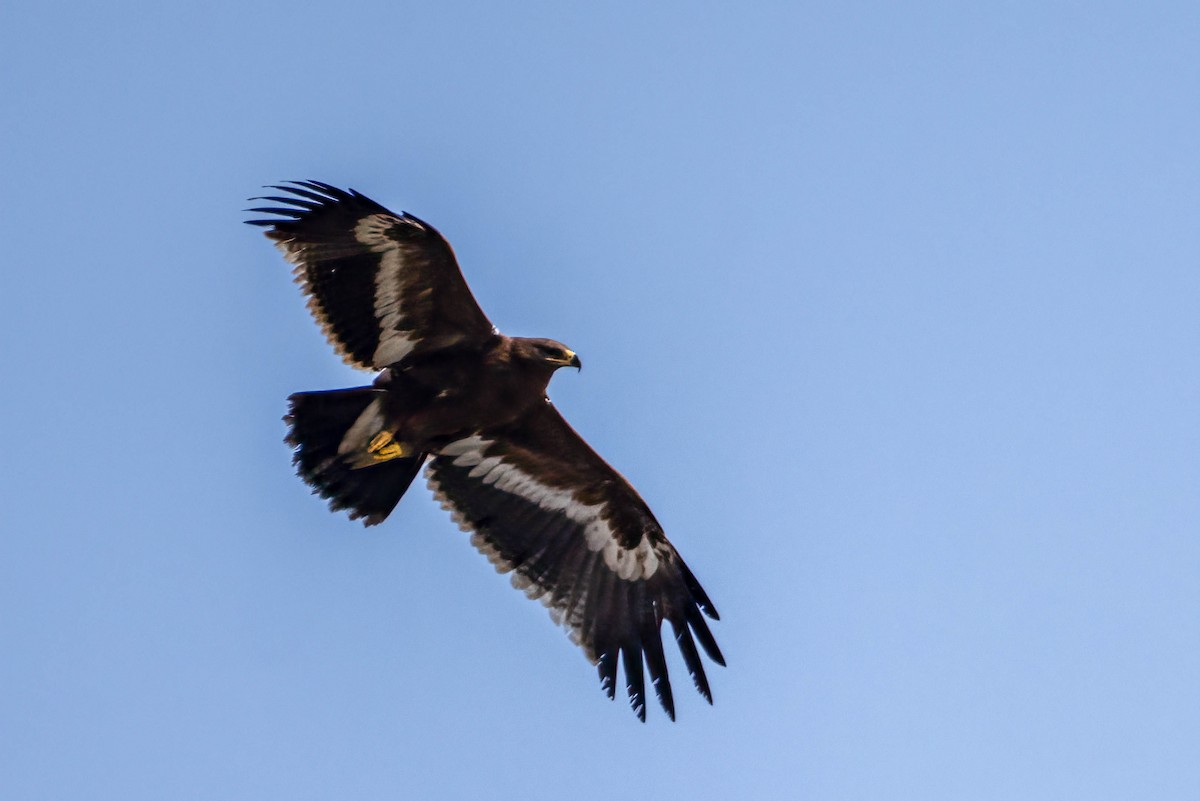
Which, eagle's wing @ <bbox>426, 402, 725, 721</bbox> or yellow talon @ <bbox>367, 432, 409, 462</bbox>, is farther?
eagle's wing @ <bbox>426, 402, 725, 721</bbox>

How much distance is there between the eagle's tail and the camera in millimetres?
11656

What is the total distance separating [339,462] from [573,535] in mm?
1964

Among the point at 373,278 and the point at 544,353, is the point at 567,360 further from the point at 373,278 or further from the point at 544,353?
the point at 373,278

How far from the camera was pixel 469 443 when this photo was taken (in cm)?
1262

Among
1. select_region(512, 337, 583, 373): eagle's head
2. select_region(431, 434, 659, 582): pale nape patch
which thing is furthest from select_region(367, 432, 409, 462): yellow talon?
select_region(512, 337, 583, 373): eagle's head

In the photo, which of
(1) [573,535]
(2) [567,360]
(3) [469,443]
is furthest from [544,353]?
(1) [573,535]

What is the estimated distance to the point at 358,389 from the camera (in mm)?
11719

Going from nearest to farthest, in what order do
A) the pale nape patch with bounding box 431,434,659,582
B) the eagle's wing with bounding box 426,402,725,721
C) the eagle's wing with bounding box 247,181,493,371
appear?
1. the eagle's wing with bounding box 247,181,493,371
2. the eagle's wing with bounding box 426,402,725,721
3. the pale nape patch with bounding box 431,434,659,582

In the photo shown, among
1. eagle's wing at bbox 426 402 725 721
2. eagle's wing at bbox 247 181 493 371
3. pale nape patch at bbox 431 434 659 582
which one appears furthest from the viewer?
pale nape patch at bbox 431 434 659 582

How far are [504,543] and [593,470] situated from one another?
0.86 m

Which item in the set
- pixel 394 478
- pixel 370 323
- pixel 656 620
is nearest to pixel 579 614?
pixel 656 620

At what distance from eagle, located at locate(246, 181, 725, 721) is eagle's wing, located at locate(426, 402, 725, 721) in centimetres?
1

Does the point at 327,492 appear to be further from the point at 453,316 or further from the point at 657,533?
the point at 657,533

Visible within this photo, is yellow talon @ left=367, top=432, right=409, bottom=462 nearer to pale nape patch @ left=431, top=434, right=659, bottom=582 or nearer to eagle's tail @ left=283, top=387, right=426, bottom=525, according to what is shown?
eagle's tail @ left=283, top=387, right=426, bottom=525
